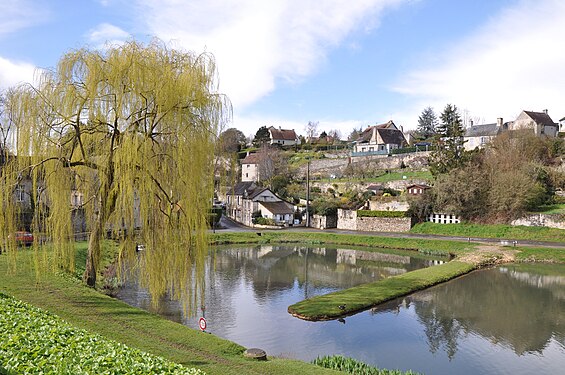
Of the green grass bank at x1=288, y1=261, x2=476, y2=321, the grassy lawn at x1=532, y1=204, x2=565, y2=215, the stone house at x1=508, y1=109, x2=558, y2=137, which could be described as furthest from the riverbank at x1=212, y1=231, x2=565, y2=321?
the stone house at x1=508, y1=109, x2=558, y2=137

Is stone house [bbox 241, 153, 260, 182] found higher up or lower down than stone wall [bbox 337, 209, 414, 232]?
higher up

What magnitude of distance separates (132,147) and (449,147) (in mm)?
50953

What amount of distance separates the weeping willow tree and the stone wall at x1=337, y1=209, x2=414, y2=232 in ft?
124

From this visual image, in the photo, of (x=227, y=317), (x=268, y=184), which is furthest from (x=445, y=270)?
(x=268, y=184)

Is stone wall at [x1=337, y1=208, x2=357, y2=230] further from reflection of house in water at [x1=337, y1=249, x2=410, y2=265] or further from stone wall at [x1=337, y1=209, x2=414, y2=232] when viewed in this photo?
reflection of house in water at [x1=337, y1=249, x2=410, y2=265]

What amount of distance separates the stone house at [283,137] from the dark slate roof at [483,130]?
126 ft

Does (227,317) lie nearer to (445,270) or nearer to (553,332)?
(553,332)

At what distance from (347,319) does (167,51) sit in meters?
14.0

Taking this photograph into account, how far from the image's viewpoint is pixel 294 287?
26.9m

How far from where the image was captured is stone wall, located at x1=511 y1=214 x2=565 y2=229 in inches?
1631

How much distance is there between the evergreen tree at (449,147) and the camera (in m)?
52.2

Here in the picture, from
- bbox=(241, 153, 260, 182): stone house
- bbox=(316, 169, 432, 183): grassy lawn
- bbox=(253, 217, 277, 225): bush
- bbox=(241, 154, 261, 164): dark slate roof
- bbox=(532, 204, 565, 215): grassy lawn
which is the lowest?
bbox=(253, 217, 277, 225): bush

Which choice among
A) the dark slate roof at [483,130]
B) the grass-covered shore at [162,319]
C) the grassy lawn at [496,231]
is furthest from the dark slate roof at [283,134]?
the grass-covered shore at [162,319]

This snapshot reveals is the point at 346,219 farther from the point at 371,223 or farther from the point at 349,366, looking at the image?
the point at 349,366
